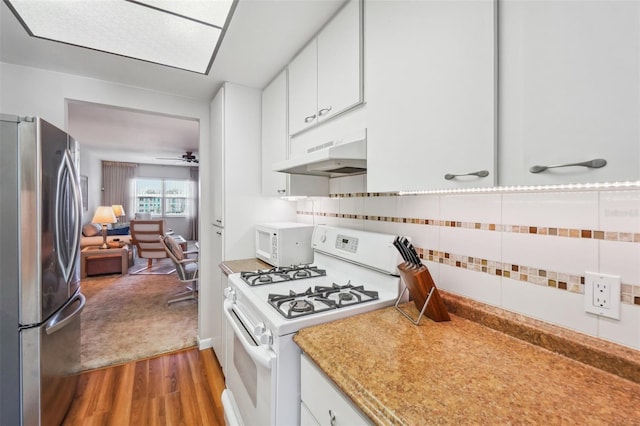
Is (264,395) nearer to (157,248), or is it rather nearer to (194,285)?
(194,285)

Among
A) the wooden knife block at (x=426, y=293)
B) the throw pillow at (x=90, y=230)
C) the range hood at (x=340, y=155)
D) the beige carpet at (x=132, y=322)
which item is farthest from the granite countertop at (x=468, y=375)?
the throw pillow at (x=90, y=230)

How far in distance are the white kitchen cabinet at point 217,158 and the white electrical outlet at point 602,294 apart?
2.04 meters

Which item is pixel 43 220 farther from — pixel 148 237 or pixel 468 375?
pixel 148 237

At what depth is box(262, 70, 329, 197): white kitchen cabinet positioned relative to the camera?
181cm

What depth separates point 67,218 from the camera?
165 centimetres

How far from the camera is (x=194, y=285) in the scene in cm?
406

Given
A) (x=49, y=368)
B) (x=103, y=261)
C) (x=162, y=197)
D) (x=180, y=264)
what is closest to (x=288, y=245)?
(x=49, y=368)

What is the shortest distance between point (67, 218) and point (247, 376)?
4.63 feet

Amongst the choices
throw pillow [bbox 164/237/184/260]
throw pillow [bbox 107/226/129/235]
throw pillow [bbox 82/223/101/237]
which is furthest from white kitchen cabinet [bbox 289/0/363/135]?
throw pillow [bbox 107/226/129/235]

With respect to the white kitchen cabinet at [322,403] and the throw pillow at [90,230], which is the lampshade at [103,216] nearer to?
the throw pillow at [90,230]

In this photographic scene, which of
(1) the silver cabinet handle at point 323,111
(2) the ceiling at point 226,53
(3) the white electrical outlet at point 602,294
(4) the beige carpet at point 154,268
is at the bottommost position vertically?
(4) the beige carpet at point 154,268

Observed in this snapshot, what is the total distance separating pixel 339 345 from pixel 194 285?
12.4 ft

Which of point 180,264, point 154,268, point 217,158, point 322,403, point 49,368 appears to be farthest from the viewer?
point 154,268

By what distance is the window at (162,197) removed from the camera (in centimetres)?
805
